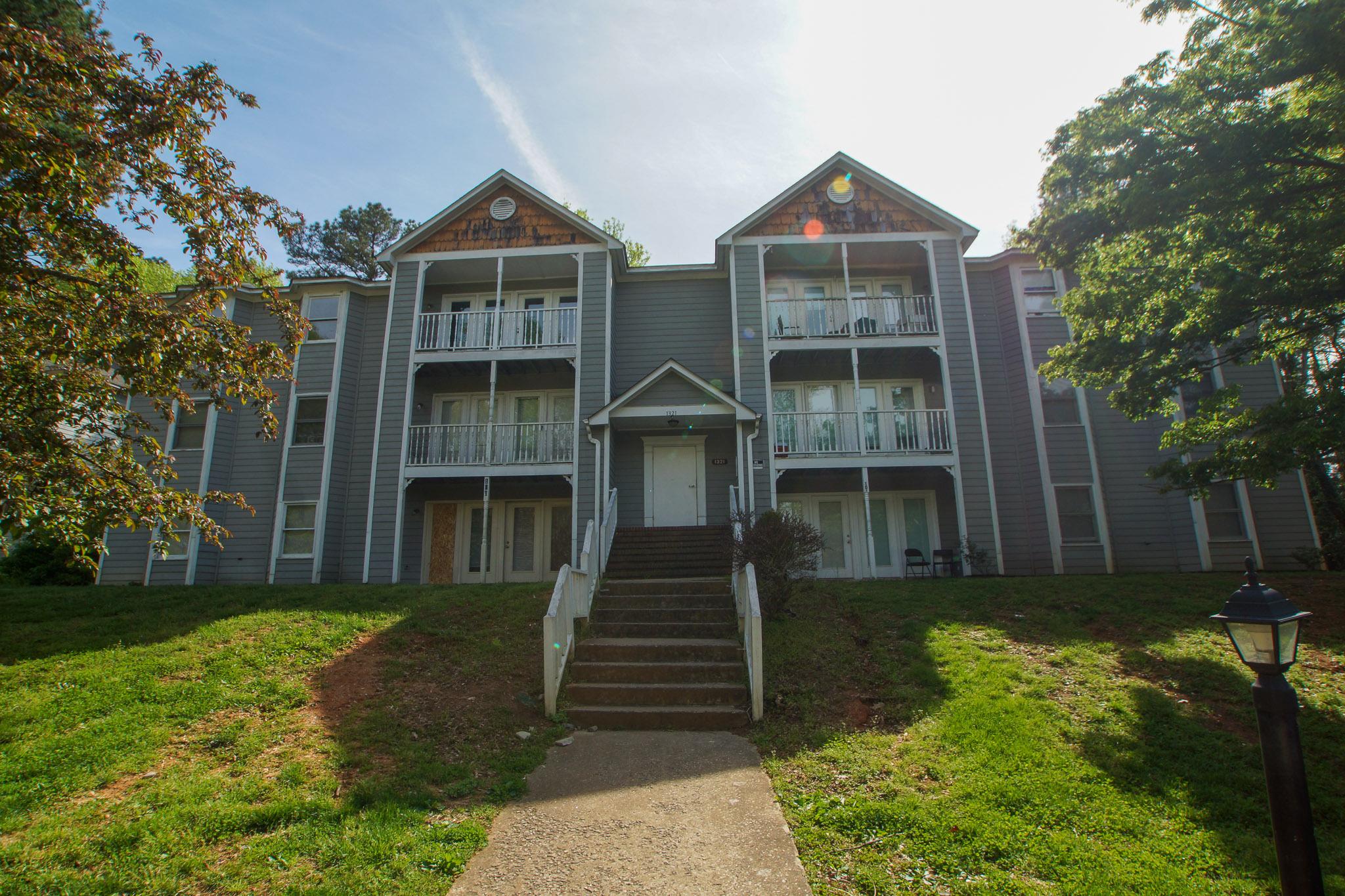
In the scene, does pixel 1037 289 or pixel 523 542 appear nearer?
pixel 1037 289

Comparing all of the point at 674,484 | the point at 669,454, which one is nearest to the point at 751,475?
the point at 674,484

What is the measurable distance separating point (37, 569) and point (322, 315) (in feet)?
29.2

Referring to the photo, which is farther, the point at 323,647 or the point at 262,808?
the point at 323,647

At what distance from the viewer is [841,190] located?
669 inches

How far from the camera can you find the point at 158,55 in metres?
7.45

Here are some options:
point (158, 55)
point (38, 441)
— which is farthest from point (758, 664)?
point (158, 55)

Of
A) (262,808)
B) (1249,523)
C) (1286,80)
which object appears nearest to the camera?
(262,808)

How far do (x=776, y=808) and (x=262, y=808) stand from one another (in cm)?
386

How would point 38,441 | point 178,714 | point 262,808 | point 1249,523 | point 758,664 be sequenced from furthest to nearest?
point 1249,523
point 758,664
point 178,714
point 38,441
point 262,808

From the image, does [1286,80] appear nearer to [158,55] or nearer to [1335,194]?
[1335,194]

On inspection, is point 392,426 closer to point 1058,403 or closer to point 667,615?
point 667,615

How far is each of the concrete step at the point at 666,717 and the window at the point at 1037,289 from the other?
1376 centimetres

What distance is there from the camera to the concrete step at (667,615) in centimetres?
1000

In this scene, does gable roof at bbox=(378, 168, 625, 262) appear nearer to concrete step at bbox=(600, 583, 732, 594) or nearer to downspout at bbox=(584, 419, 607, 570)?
downspout at bbox=(584, 419, 607, 570)
